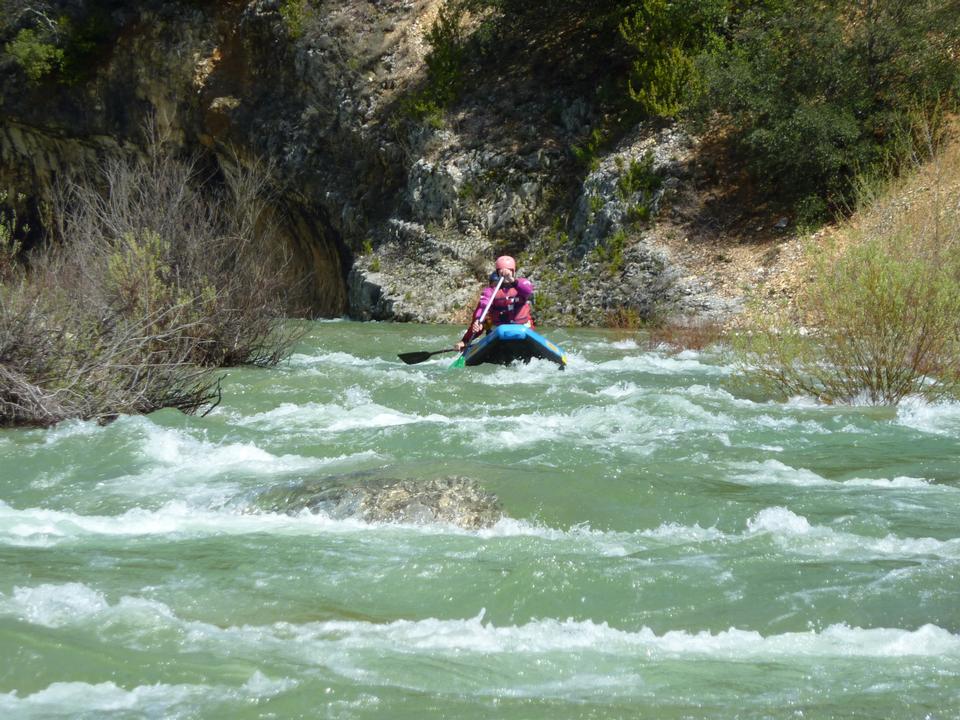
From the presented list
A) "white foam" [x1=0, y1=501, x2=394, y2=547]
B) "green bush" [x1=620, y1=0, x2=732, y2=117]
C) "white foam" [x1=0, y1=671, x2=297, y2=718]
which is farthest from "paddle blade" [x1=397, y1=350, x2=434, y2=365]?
"white foam" [x1=0, y1=671, x2=297, y2=718]

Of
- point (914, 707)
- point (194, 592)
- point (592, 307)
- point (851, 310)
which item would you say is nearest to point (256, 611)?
point (194, 592)

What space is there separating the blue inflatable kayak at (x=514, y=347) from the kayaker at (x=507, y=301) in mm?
269

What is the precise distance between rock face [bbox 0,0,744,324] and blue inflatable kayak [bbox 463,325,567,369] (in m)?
7.27

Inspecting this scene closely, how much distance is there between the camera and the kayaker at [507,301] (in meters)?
14.8

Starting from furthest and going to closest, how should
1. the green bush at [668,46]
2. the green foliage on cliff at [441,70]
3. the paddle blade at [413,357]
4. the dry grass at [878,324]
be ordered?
the green foliage on cliff at [441,70], the green bush at [668,46], the paddle blade at [413,357], the dry grass at [878,324]

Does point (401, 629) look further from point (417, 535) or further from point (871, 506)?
point (871, 506)

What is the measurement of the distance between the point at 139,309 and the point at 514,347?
493 cm

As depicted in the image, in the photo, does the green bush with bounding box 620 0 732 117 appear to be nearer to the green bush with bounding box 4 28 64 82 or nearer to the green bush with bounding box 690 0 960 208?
the green bush with bounding box 690 0 960 208

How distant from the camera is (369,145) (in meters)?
29.2

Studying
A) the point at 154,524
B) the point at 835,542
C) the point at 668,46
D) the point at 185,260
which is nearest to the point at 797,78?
the point at 668,46

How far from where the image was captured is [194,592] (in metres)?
5.41

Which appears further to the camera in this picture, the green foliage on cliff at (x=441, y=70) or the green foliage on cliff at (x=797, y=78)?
the green foliage on cliff at (x=441, y=70)

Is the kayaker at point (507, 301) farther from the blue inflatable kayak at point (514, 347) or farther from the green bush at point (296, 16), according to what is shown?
the green bush at point (296, 16)

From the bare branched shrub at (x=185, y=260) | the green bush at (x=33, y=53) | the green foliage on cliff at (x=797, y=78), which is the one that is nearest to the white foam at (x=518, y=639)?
the bare branched shrub at (x=185, y=260)
